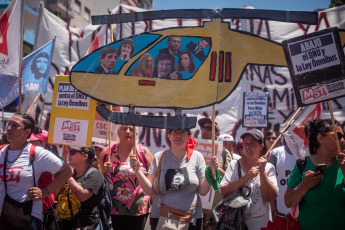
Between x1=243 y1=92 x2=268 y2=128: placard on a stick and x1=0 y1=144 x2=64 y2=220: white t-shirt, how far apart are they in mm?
3515

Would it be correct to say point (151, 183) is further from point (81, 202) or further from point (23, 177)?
Answer: point (23, 177)

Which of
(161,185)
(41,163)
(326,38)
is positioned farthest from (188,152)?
(326,38)

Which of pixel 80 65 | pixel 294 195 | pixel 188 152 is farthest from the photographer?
pixel 188 152

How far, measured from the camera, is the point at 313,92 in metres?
2.40

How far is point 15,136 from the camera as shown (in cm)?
274

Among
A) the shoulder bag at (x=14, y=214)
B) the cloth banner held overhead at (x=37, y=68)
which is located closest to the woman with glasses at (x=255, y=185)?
the shoulder bag at (x=14, y=214)

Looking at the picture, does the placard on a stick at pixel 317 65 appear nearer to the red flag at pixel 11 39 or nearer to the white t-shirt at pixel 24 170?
the white t-shirt at pixel 24 170

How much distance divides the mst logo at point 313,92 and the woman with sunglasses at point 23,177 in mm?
2018

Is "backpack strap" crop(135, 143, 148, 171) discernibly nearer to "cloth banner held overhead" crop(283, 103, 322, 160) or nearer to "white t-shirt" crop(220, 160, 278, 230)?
"white t-shirt" crop(220, 160, 278, 230)

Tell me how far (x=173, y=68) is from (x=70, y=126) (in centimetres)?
124

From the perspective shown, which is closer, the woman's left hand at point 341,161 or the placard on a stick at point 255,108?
the woman's left hand at point 341,161

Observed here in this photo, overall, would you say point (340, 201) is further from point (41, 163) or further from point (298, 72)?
point (41, 163)

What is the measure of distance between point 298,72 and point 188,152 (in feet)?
3.92

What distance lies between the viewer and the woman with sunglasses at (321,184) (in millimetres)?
2195
